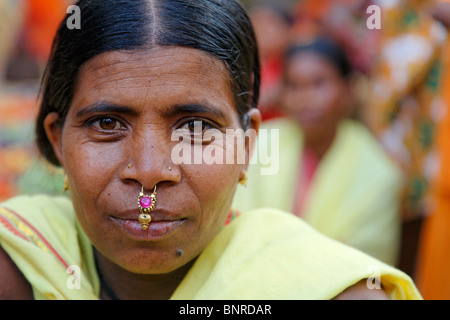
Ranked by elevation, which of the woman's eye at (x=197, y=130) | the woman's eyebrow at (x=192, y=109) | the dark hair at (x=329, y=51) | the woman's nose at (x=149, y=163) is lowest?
the woman's nose at (x=149, y=163)

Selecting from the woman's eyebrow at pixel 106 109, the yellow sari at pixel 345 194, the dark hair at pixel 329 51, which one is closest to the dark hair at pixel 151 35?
the woman's eyebrow at pixel 106 109

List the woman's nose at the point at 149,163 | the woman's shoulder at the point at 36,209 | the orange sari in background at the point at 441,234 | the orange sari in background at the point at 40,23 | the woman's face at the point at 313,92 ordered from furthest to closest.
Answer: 1. the orange sari in background at the point at 40,23
2. the woman's face at the point at 313,92
3. the orange sari in background at the point at 441,234
4. the woman's shoulder at the point at 36,209
5. the woman's nose at the point at 149,163

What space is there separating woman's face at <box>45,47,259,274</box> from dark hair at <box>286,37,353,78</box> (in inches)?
133

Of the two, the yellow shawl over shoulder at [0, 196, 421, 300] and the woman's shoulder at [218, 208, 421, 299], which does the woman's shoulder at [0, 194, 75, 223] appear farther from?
the woman's shoulder at [218, 208, 421, 299]

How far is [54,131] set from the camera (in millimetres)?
1814

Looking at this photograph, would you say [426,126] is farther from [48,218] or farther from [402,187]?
[48,218]

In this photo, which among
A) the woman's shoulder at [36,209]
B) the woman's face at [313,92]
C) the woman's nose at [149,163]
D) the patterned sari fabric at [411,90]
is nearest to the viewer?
the woman's nose at [149,163]

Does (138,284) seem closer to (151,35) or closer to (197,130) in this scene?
(197,130)

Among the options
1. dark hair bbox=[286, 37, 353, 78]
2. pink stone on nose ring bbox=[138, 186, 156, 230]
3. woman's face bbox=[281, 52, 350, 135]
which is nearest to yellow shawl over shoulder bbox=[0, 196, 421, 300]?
pink stone on nose ring bbox=[138, 186, 156, 230]

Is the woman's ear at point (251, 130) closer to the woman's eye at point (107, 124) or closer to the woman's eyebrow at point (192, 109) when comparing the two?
the woman's eyebrow at point (192, 109)

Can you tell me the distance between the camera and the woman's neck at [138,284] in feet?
5.93

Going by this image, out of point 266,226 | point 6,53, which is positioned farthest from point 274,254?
point 6,53

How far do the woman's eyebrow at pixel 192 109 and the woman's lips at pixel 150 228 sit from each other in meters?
0.29
